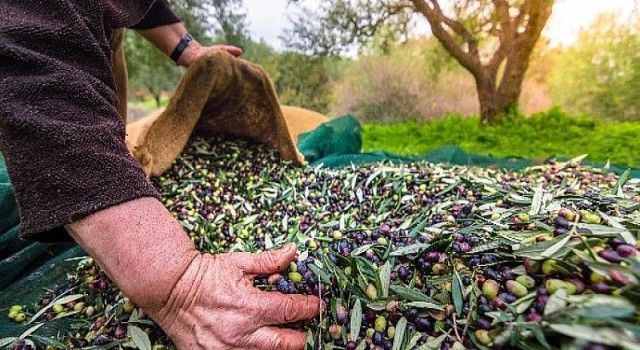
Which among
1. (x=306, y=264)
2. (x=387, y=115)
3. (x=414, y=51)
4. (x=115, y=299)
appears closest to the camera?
(x=306, y=264)

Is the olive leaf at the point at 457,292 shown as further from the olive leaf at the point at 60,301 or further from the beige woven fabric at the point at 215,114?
the beige woven fabric at the point at 215,114

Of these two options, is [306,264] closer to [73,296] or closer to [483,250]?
[483,250]

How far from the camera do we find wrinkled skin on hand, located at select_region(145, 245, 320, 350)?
76cm

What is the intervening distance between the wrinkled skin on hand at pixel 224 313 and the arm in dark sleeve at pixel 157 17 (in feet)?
4.76

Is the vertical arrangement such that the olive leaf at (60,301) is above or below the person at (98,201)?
below

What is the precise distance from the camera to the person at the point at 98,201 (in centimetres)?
74

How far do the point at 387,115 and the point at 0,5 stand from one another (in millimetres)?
3794

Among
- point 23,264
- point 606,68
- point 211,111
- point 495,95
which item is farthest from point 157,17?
point 606,68

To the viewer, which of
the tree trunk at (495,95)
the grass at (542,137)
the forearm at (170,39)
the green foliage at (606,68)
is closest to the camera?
the green foliage at (606,68)

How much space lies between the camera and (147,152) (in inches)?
58.6

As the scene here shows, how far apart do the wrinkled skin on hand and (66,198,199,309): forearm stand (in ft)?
0.10

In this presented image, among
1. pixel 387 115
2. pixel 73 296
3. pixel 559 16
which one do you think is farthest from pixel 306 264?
pixel 387 115

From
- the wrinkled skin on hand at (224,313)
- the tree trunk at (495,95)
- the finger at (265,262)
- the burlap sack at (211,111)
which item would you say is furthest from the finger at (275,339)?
the tree trunk at (495,95)

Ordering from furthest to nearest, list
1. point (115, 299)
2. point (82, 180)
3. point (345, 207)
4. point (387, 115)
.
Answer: point (387, 115)
point (345, 207)
point (115, 299)
point (82, 180)
